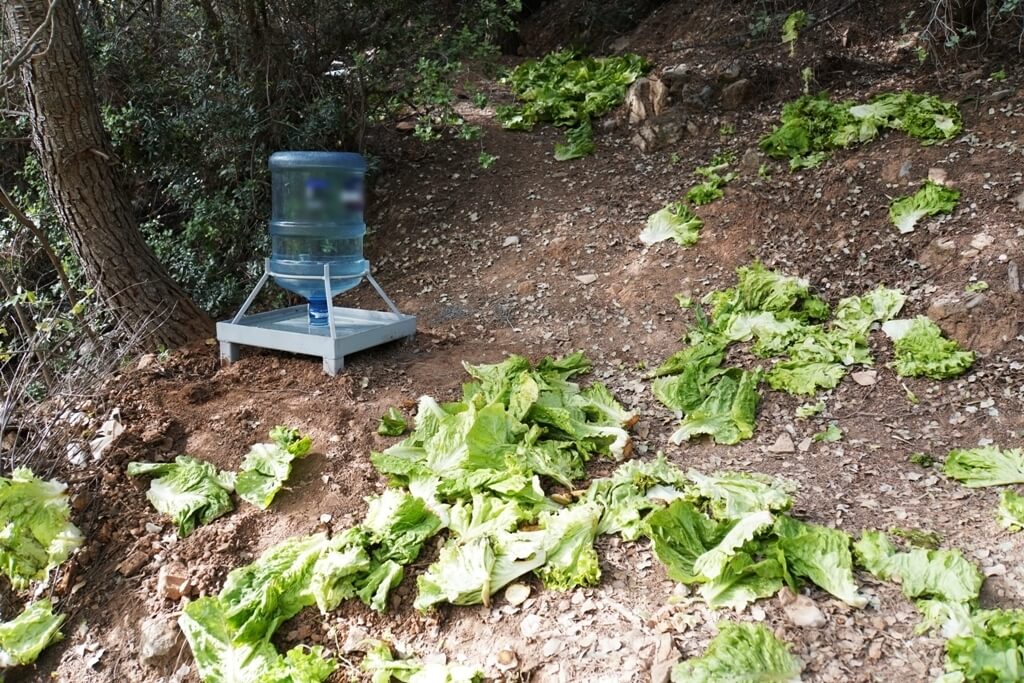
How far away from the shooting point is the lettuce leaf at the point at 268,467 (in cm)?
357

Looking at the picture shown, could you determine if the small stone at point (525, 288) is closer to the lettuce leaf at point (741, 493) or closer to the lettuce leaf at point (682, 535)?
the lettuce leaf at point (741, 493)

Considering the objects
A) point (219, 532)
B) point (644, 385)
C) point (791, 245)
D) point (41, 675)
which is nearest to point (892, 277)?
point (791, 245)

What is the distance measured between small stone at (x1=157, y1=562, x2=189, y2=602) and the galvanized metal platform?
1548 millimetres

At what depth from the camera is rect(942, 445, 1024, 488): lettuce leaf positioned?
3.42 meters

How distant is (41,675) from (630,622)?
7.77ft

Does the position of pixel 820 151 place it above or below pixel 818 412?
above

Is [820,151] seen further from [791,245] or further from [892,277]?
[892,277]

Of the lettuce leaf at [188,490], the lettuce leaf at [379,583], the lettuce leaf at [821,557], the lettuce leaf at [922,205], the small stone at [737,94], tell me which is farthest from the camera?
the small stone at [737,94]

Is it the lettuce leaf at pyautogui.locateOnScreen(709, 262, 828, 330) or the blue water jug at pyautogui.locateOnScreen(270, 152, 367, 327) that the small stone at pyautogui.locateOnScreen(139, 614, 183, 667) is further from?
the lettuce leaf at pyautogui.locateOnScreen(709, 262, 828, 330)

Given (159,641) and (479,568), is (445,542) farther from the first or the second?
(159,641)

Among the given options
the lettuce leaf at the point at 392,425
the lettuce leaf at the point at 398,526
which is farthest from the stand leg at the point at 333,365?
the lettuce leaf at the point at 398,526

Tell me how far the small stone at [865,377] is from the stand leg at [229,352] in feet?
12.1

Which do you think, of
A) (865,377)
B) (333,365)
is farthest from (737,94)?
(333,365)

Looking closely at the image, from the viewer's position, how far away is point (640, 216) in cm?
638
